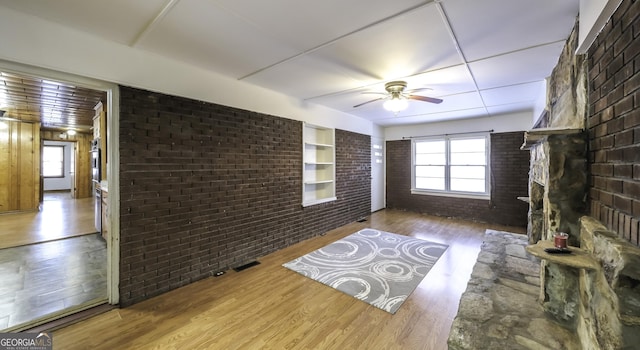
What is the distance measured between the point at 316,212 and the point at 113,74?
3426 mm

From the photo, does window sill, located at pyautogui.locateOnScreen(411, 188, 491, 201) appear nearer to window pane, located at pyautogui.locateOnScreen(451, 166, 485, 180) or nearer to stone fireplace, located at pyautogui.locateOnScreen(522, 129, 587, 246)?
window pane, located at pyautogui.locateOnScreen(451, 166, 485, 180)

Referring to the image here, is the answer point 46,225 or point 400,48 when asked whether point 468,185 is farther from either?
point 46,225

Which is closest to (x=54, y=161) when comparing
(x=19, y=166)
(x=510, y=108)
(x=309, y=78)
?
(x=19, y=166)

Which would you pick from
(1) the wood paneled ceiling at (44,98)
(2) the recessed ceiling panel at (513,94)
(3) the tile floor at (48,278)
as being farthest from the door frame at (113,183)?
(2) the recessed ceiling panel at (513,94)

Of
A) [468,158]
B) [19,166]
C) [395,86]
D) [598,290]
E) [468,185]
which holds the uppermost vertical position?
[395,86]

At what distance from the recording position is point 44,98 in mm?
3902

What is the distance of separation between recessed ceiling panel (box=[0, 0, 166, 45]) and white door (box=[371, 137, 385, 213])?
523 centimetres

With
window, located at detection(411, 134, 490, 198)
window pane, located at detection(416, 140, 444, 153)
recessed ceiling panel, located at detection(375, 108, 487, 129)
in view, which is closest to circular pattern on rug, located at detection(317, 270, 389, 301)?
recessed ceiling panel, located at detection(375, 108, 487, 129)

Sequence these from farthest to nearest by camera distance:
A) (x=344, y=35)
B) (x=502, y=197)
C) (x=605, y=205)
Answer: (x=502, y=197), (x=344, y=35), (x=605, y=205)

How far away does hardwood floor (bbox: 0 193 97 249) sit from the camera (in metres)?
4.19

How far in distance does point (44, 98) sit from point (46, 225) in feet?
9.46

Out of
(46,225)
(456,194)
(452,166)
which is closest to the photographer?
(46,225)

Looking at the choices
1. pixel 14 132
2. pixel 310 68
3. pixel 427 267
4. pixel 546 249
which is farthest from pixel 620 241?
pixel 14 132

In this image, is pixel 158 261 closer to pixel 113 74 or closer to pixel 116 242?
pixel 116 242
